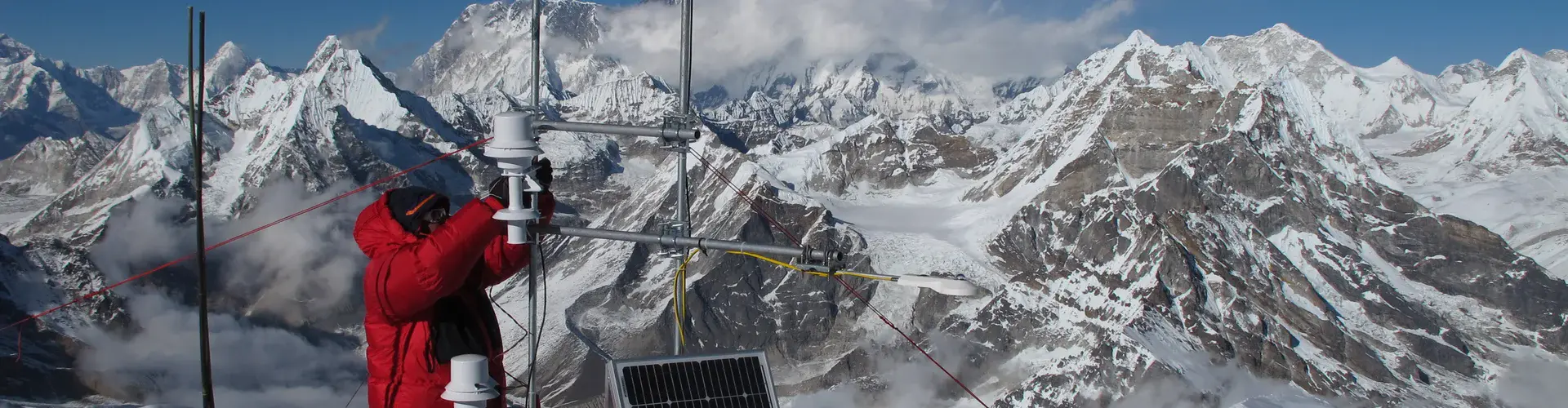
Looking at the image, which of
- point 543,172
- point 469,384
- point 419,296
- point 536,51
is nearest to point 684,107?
point 543,172

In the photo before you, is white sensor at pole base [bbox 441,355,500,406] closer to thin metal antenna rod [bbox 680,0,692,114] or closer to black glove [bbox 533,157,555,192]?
black glove [bbox 533,157,555,192]

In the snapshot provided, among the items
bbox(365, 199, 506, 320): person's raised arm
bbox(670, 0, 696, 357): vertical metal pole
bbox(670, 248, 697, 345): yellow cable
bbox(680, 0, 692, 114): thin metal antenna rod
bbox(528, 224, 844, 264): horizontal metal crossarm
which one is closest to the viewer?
bbox(365, 199, 506, 320): person's raised arm

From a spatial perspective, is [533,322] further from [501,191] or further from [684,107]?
[684,107]

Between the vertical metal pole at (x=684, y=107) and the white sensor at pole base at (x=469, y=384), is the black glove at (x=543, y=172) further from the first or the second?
the vertical metal pole at (x=684, y=107)

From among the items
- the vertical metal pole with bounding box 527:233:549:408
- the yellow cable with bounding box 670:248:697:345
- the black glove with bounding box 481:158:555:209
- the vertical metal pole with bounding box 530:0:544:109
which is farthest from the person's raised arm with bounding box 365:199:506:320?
the vertical metal pole with bounding box 530:0:544:109

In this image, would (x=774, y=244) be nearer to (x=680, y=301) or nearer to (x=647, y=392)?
(x=647, y=392)

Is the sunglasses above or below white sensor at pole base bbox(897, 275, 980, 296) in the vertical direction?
above

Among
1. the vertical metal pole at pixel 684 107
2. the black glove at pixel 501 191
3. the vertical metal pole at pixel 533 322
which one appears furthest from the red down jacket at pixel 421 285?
the vertical metal pole at pixel 684 107
